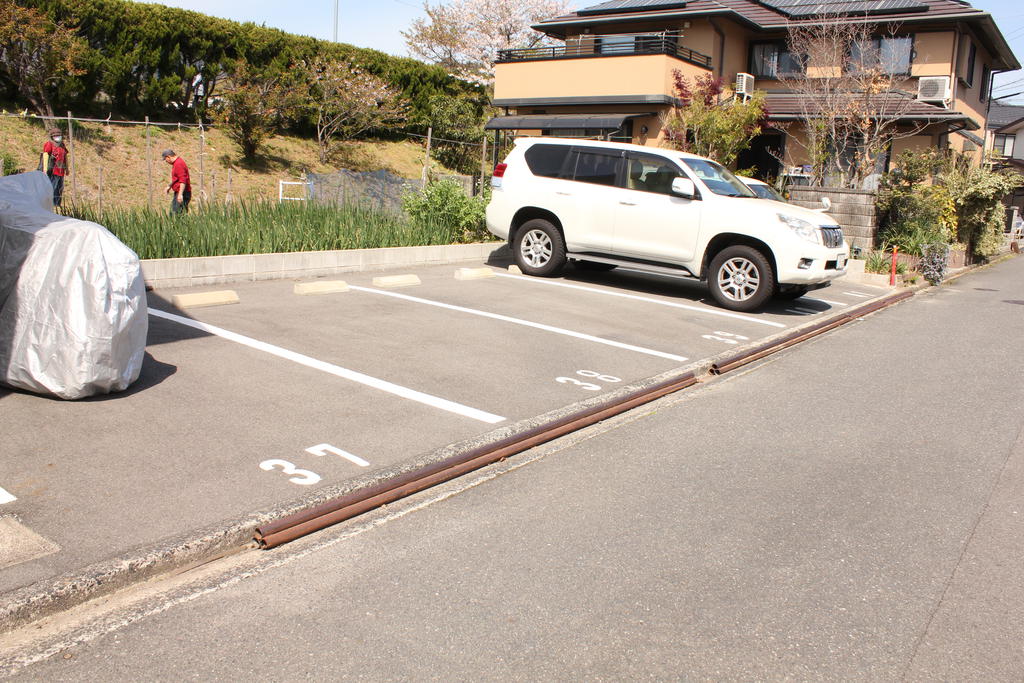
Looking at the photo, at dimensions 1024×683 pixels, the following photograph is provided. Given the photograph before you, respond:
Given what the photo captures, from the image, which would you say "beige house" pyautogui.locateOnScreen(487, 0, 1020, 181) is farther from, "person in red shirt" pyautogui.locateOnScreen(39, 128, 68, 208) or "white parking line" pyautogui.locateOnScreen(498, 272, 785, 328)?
"person in red shirt" pyautogui.locateOnScreen(39, 128, 68, 208)

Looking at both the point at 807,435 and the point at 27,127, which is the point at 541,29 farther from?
the point at 807,435

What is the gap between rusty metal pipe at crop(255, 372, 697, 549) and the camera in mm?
4121

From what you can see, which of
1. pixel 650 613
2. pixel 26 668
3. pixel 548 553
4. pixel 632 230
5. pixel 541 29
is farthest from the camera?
pixel 541 29

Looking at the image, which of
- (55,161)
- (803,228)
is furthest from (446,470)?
(55,161)

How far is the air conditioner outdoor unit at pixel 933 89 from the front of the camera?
984 inches

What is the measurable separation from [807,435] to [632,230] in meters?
6.14

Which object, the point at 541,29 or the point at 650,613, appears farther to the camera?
the point at 541,29

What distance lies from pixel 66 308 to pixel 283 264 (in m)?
5.77

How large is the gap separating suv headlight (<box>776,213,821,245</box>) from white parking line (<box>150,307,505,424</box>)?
637 centimetres

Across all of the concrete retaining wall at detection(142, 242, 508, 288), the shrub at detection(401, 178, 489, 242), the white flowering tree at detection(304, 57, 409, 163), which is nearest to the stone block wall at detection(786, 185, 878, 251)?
the shrub at detection(401, 178, 489, 242)

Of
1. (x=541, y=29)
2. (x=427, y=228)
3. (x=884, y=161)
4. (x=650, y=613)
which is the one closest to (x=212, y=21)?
(x=541, y=29)

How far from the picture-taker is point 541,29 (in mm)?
29734

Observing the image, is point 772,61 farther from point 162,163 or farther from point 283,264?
point 283,264

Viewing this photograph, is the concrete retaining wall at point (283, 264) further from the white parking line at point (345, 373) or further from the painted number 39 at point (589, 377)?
the painted number 39 at point (589, 377)
